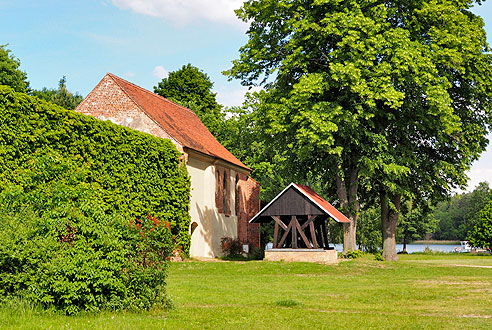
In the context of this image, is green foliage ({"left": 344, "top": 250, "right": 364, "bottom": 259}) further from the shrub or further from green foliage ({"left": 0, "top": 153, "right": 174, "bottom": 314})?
green foliage ({"left": 0, "top": 153, "right": 174, "bottom": 314})

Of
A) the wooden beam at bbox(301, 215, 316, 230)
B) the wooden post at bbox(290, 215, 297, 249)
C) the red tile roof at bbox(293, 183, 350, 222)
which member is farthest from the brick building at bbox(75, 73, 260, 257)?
the wooden beam at bbox(301, 215, 316, 230)

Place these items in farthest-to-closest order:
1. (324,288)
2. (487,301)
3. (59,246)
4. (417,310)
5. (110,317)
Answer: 1. (324,288)
2. (487,301)
3. (417,310)
4. (59,246)
5. (110,317)

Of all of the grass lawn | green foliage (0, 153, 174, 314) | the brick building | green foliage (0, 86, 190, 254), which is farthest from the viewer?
the brick building

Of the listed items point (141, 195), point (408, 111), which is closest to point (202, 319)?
point (141, 195)

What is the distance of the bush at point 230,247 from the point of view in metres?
38.2

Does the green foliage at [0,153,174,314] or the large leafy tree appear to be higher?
the large leafy tree

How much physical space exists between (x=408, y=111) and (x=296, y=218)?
831 cm

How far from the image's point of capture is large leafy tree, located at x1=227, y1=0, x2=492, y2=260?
27.2 m

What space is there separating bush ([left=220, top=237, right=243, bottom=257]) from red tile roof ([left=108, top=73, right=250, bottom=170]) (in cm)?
559

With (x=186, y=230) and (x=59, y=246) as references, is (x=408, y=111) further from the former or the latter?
(x=59, y=246)

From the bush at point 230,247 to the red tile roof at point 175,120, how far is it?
5.59 m

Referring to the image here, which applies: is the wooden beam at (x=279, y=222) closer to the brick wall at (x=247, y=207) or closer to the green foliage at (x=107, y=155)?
the green foliage at (x=107, y=155)

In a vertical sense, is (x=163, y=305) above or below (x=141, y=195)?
below

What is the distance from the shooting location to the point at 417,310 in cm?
1259
